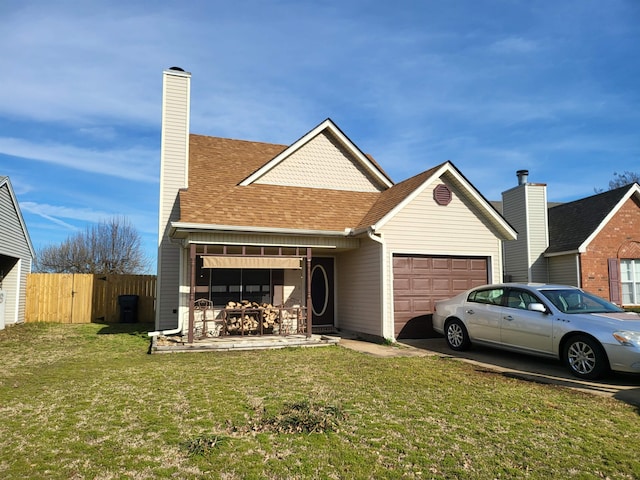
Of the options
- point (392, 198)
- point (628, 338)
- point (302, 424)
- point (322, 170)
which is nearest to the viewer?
point (302, 424)

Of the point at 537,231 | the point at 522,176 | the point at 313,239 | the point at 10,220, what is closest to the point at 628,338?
the point at 313,239

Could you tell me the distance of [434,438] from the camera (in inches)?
172

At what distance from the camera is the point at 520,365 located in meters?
8.39

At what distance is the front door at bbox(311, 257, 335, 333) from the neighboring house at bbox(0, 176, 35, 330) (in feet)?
33.0

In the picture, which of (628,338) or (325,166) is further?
(325,166)

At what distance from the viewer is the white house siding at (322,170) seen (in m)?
14.2

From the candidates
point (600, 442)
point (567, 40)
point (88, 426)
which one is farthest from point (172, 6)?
point (600, 442)

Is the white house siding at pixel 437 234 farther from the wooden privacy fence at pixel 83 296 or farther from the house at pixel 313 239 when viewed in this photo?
the wooden privacy fence at pixel 83 296

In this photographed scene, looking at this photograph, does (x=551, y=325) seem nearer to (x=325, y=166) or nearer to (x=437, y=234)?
(x=437, y=234)

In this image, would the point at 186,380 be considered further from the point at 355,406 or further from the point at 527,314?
the point at 527,314

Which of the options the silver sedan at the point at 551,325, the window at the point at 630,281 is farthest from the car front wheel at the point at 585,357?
the window at the point at 630,281

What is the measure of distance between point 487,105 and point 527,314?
9.03 metres

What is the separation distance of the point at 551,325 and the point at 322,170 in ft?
29.1

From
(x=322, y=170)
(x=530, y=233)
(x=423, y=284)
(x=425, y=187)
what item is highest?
(x=322, y=170)
